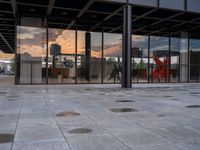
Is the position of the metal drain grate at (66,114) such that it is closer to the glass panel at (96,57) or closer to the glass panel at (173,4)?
the glass panel at (173,4)

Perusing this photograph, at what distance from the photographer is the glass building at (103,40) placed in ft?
69.3

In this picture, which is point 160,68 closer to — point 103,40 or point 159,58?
point 159,58

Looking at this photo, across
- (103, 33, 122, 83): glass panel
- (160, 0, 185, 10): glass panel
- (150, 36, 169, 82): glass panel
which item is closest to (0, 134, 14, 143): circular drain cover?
(160, 0, 185, 10): glass panel

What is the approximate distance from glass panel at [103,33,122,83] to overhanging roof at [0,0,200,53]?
39.6 inches

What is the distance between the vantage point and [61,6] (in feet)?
70.9

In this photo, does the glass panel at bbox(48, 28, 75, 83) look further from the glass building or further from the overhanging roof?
the overhanging roof

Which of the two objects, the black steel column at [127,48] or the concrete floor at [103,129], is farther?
the black steel column at [127,48]

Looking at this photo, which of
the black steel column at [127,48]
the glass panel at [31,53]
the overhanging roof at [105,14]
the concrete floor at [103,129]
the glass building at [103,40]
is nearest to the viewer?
the concrete floor at [103,129]

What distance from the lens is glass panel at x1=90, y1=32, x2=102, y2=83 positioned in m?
26.5

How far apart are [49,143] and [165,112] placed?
4.83m

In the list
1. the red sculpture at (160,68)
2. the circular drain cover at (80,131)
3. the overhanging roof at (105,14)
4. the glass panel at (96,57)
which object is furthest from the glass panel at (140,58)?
the circular drain cover at (80,131)

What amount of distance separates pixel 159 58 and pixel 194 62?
4398 millimetres

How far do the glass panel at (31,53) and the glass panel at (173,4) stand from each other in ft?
34.5

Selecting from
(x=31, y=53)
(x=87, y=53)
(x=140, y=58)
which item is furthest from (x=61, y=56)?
(x=140, y=58)
